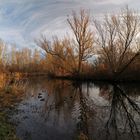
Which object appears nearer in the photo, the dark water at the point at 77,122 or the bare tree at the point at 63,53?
the dark water at the point at 77,122

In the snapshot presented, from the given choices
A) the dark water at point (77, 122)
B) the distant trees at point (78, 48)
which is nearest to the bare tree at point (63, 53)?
the distant trees at point (78, 48)

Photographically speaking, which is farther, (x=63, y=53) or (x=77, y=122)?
(x=63, y=53)

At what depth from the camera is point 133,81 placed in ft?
118

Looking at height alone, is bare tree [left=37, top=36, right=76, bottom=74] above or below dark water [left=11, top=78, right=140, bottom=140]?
above

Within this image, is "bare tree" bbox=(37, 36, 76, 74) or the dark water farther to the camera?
"bare tree" bbox=(37, 36, 76, 74)

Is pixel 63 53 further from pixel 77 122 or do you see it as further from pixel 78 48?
pixel 77 122

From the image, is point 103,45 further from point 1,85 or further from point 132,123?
point 132,123

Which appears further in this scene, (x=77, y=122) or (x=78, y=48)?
(x=78, y=48)

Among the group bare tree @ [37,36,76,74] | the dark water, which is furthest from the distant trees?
the dark water

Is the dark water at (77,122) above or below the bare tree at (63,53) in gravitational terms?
below

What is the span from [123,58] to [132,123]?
27.6 metres

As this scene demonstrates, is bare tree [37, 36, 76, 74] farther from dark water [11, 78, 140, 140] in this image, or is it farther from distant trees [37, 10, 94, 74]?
dark water [11, 78, 140, 140]

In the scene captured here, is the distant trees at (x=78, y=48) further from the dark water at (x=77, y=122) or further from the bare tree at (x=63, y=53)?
the dark water at (x=77, y=122)

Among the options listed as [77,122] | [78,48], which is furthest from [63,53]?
[77,122]
